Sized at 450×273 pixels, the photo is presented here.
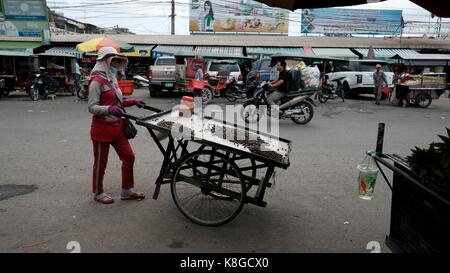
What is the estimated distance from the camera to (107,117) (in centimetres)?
412

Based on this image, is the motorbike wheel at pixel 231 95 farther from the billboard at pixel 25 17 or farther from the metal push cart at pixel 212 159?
the billboard at pixel 25 17

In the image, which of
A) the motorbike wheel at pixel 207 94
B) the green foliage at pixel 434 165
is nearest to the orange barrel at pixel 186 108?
the green foliage at pixel 434 165

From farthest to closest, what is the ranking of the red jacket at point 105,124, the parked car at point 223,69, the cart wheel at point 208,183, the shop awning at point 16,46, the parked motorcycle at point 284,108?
the shop awning at point 16,46, the parked car at point 223,69, the parked motorcycle at point 284,108, the red jacket at point 105,124, the cart wheel at point 208,183

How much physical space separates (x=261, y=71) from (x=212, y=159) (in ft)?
47.0

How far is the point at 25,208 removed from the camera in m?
4.16

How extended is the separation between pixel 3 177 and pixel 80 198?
5.03ft

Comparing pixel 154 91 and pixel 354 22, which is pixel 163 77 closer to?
pixel 154 91

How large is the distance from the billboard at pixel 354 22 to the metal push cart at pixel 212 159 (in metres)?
31.8

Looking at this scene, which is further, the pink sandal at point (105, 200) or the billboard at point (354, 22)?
the billboard at point (354, 22)

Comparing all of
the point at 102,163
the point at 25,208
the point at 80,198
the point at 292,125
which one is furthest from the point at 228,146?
the point at 292,125

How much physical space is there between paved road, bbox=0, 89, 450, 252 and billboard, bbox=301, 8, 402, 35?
2774 centimetres

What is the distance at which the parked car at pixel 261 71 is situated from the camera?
17062 millimetres

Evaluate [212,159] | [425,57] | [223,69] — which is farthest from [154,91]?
[425,57]
